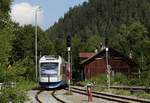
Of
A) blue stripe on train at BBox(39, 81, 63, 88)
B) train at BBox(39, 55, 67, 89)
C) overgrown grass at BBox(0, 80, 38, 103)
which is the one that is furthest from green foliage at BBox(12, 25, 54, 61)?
overgrown grass at BBox(0, 80, 38, 103)

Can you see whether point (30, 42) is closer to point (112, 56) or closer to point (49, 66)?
point (112, 56)

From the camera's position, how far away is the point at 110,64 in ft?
266

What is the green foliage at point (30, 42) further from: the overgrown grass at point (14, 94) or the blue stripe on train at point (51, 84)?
the overgrown grass at point (14, 94)

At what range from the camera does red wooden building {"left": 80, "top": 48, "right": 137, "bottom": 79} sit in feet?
262

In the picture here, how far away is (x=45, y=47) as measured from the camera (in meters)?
107

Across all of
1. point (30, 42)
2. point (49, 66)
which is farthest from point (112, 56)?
point (49, 66)

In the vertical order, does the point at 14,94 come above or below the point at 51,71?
below

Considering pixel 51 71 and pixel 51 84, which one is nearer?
pixel 51 71

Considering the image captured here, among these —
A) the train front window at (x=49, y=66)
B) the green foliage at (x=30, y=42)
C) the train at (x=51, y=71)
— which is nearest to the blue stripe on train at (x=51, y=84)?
the train at (x=51, y=71)

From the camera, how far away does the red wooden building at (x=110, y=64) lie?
80.0 metres

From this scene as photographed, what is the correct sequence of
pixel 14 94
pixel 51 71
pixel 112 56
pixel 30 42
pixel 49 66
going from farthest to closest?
pixel 30 42, pixel 112 56, pixel 49 66, pixel 51 71, pixel 14 94

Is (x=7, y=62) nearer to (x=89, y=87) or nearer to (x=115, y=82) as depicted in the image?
(x=89, y=87)

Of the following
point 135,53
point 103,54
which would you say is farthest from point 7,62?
point 135,53

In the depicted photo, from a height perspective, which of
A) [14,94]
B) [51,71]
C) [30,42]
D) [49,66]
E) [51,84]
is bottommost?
[14,94]
